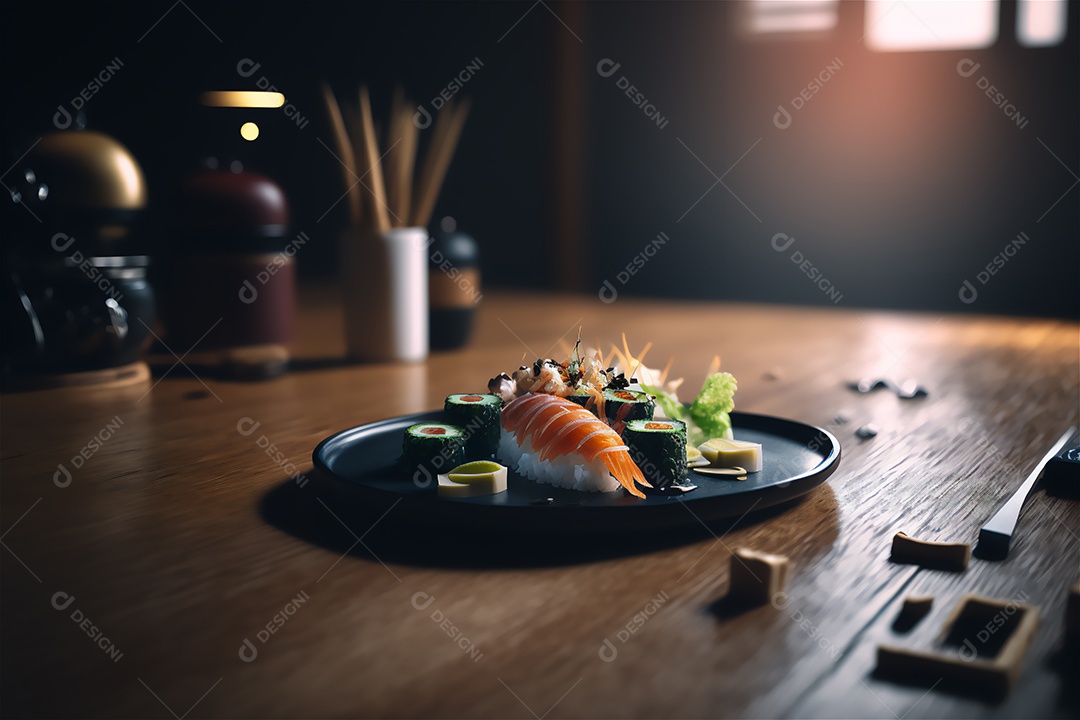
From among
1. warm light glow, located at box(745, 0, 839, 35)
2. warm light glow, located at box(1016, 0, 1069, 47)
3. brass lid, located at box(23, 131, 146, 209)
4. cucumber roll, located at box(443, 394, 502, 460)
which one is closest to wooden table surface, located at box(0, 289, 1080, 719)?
cucumber roll, located at box(443, 394, 502, 460)

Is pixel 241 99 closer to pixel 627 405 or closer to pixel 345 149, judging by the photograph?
pixel 345 149

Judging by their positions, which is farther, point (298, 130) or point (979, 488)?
point (298, 130)

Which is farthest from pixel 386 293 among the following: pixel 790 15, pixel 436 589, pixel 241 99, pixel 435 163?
pixel 790 15

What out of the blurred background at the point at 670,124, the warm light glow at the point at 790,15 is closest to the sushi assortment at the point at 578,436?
the blurred background at the point at 670,124

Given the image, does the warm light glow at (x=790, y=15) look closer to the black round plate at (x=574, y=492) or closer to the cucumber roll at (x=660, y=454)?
the black round plate at (x=574, y=492)

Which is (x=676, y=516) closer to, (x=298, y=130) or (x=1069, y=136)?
(x=1069, y=136)

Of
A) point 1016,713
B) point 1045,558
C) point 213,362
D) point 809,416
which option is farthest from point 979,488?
point 213,362
